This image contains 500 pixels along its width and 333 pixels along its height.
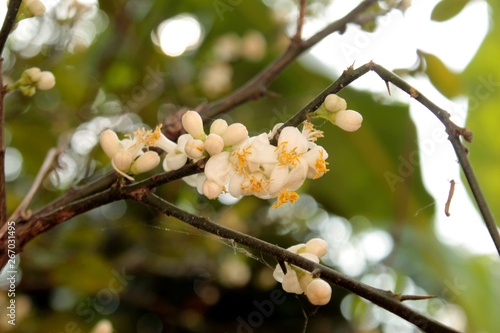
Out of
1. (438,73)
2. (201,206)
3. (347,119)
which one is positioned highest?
(347,119)

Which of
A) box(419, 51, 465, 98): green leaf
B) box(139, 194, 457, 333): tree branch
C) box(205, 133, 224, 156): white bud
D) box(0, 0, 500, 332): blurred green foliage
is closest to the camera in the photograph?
box(139, 194, 457, 333): tree branch

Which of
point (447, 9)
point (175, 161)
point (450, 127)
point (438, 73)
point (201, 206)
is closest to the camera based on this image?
point (450, 127)

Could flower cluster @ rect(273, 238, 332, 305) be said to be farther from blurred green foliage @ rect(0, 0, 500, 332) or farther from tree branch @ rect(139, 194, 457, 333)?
blurred green foliage @ rect(0, 0, 500, 332)

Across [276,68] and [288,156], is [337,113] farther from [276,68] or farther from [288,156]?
[276,68]

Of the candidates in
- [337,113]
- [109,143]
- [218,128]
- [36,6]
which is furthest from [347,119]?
[36,6]

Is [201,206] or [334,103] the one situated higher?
[334,103]

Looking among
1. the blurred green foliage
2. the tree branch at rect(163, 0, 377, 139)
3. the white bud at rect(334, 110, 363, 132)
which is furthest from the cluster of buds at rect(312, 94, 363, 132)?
the blurred green foliage

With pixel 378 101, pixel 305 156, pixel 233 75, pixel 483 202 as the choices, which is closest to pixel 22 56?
pixel 233 75

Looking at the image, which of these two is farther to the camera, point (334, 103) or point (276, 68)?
point (276, 68)
